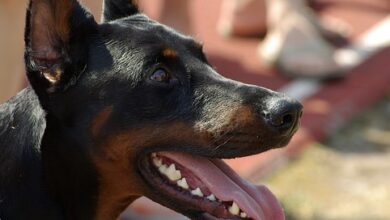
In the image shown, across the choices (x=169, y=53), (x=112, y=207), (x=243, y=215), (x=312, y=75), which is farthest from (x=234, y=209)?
(x=312, y=75)

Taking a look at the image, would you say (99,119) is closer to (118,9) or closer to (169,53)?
(169,53)

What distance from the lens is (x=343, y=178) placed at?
17.8 ft

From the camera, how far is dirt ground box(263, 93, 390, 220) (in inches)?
200

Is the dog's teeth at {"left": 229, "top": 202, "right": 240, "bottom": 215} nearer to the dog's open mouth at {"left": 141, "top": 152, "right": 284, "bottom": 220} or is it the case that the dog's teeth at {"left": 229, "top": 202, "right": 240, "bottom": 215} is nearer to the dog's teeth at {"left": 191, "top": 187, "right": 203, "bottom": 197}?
the dog's open mouth at {"left": 141, "top": 152, "right": 284, "bottom": 220}

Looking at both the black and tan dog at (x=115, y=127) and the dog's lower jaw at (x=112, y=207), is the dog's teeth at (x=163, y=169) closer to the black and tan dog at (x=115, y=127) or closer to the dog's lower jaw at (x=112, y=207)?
the black and tan dog at (x=115, y=127)

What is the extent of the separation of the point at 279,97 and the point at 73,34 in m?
0.71

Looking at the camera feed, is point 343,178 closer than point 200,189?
No

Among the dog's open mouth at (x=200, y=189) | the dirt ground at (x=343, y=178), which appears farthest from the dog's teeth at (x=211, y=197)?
the dirt ground at (x=343, y=178)

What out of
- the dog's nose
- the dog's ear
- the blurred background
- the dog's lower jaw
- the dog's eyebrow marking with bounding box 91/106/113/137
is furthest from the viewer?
the blurred background

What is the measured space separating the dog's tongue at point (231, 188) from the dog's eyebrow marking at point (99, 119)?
0.22m

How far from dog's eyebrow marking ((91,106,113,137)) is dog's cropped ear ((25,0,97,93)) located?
136mm

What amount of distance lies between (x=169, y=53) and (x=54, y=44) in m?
0.38

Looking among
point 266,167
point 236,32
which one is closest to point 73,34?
point 266,167

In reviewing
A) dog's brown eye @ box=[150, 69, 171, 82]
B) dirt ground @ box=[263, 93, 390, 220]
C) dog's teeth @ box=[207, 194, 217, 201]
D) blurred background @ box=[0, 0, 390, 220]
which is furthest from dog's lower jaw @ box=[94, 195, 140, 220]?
dirt ground @ box=[263, 93, 390, 220]
